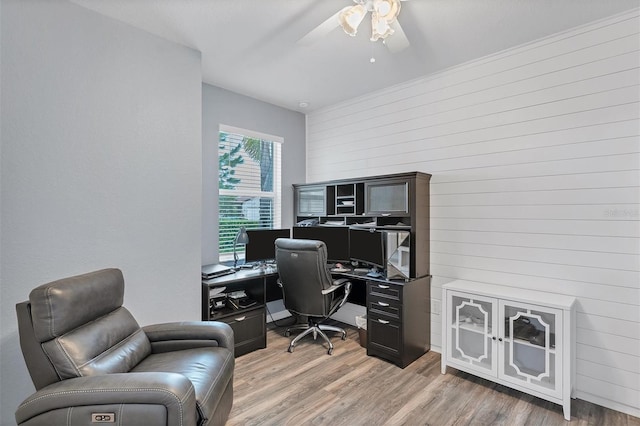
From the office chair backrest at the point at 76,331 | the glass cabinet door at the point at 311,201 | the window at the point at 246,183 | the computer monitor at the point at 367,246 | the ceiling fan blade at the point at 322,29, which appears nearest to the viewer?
the office chair backrest at the point at 76,331

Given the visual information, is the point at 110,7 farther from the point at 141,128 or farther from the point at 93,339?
the point at 93,339

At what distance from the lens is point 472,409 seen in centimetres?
227

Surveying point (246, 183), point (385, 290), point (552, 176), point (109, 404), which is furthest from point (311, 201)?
point (109, 404)

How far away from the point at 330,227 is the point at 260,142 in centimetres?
141

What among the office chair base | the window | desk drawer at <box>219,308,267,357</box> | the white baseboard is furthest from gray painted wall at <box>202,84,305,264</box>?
the white baseboard

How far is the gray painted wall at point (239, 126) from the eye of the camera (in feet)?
11.3

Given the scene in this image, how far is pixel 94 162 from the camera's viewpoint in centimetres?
226

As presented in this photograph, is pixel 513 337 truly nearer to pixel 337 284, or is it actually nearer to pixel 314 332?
pixel 337 284

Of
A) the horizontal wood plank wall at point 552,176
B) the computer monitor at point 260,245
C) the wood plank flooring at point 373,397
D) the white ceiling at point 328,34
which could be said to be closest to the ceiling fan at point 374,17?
the white ceiling at point 328,34

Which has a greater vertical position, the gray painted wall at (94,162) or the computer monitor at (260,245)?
the gray painted wall at (94,162)

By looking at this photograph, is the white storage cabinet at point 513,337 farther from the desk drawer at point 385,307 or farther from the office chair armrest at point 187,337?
the office chair armrest at point 187,337

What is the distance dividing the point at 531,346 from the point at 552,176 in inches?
52.1

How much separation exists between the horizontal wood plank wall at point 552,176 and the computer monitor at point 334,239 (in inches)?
39.2

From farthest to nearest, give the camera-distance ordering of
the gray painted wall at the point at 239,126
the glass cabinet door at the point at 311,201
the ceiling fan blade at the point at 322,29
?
1. the glass cabinet door at the point at 311,201
2. the gray painted wall at the point at 239,126
3. the ceiling fan blade at the point at 322,29
